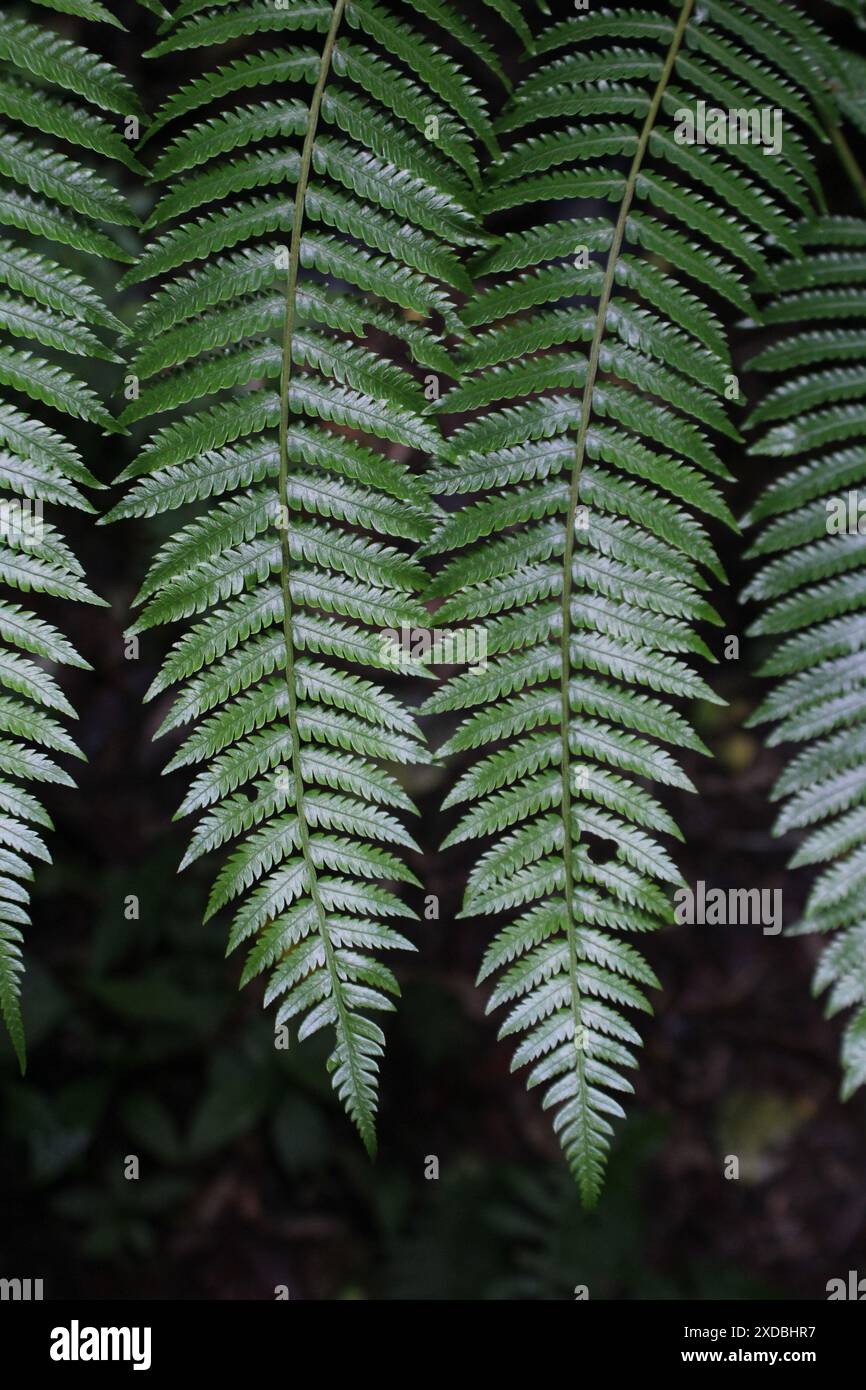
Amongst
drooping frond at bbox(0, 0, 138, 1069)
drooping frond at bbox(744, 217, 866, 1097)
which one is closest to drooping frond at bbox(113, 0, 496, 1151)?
drooping frond at bbox(0, 0, 138, 1069)

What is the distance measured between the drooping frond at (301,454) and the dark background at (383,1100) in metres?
1.85

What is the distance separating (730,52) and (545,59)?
1.43 meters

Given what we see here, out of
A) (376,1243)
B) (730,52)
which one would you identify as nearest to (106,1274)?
(376,1243)

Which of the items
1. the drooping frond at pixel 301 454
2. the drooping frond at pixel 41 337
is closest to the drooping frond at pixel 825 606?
the drooping frond at pixel 301 454

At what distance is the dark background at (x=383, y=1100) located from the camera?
3506mm

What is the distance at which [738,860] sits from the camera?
3.66m

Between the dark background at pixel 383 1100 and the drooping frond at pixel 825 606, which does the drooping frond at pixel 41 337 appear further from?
the dark background at pixel 383 1100

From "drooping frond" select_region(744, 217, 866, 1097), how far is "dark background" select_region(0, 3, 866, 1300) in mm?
1454

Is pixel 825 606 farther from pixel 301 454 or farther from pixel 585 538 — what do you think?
pixel 301 454

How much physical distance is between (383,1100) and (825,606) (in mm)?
2571

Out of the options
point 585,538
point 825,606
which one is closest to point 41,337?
point 585,538

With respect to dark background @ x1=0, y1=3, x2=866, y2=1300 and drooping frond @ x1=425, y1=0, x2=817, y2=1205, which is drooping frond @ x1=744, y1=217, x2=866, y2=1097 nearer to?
drooping frond @ x1=425, y1=0, x2=817, y2=1205

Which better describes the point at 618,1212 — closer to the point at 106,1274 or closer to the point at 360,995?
the point at 106,1274

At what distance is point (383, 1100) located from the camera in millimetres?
3674
